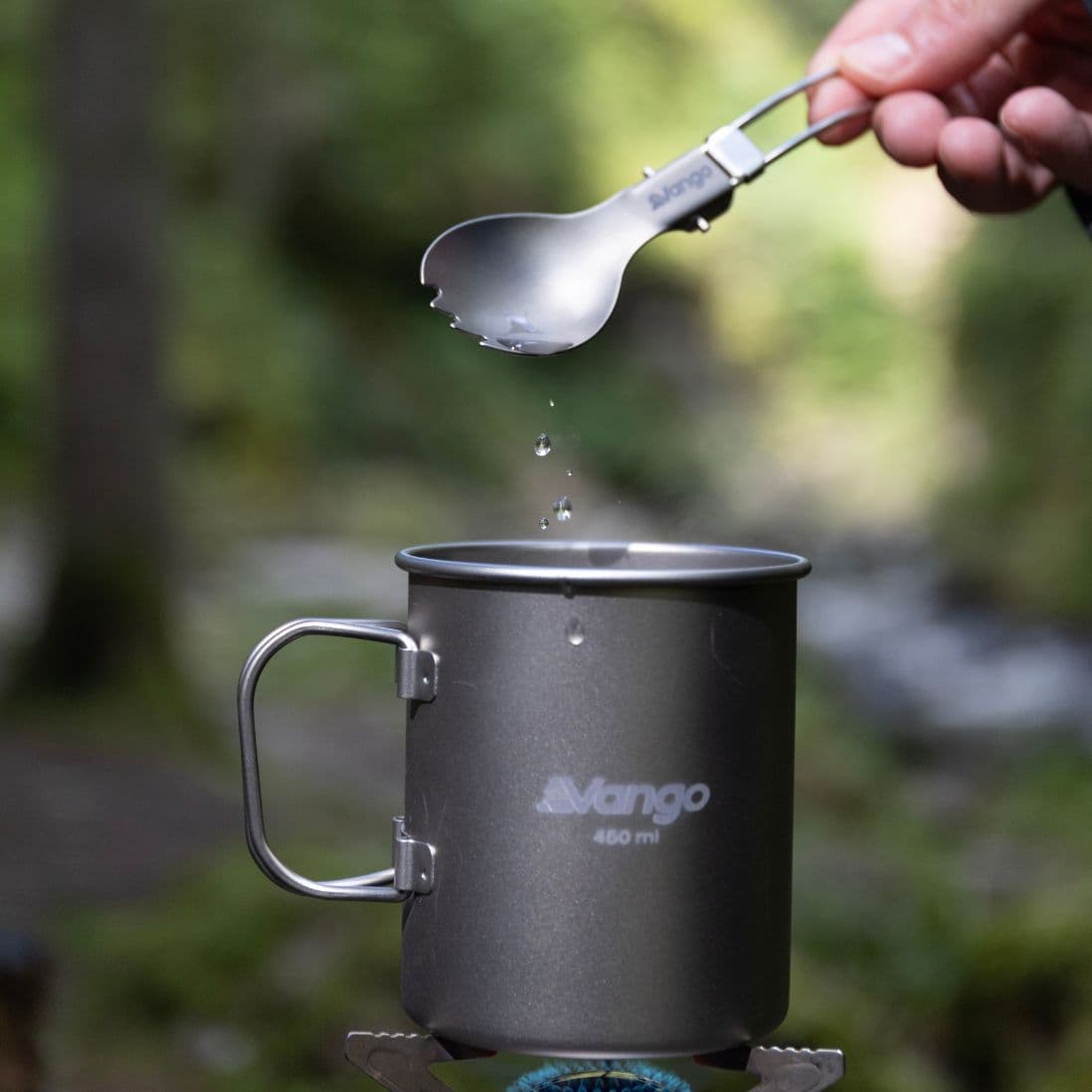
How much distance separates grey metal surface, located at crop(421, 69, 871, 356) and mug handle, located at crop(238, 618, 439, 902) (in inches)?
14.4

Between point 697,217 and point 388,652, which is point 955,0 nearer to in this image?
point 697,217

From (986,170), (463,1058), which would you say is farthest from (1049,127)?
(463,1058)

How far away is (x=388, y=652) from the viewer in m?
8.66

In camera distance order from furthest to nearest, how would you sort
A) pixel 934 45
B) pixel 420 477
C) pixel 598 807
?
pixel 420 477, pixel 934 45, pixel 598 807

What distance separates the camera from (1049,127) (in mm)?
1855

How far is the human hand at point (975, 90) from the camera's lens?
1.90 meters

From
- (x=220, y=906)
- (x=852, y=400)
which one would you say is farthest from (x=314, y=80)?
(x=220, y=906)

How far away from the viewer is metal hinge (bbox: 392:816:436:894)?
1.53m

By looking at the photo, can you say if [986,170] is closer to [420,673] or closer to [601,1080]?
[420,673]

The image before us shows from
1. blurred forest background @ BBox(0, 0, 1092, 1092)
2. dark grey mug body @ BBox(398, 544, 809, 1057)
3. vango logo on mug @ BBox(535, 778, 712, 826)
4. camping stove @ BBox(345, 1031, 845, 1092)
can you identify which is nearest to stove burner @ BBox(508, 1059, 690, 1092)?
camping stove @ BBox(345, 1031, 845, 1092)

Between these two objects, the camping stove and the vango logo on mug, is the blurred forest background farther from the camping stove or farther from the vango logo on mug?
the vango logo on mug

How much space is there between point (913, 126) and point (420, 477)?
42.1ft

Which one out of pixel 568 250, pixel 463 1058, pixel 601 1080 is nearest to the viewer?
pixel 463 1058

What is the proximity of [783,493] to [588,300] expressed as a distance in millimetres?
12592
